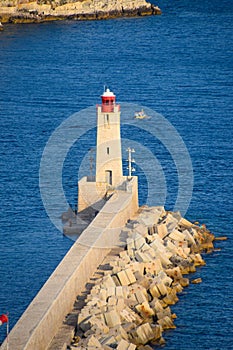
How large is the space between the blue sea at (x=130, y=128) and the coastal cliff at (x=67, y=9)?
123cm

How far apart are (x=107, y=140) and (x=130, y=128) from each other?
17.3m

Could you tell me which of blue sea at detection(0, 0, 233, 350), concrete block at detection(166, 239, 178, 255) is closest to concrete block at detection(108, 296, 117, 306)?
blue sea at detection(0, 0, 233, 350)

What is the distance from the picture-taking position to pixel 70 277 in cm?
3666

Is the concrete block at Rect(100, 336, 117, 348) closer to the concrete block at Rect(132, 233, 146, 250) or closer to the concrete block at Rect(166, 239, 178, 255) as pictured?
the concrete block at Rect(132, 233, 146, 250)

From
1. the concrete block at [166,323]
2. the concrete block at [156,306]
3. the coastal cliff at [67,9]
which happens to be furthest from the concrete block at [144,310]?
the coastal cliff at [67,9]

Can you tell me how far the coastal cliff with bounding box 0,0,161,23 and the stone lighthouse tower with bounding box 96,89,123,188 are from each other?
6296 cm

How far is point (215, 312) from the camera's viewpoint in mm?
38719

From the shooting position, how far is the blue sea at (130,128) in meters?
40.4

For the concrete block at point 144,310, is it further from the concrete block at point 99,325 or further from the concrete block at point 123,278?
the concrete block at point 99,325

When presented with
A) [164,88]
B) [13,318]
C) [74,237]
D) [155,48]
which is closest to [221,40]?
[155,48]

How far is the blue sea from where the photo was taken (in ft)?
133

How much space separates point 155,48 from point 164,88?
20.9 m

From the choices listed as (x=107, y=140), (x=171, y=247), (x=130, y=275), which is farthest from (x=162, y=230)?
(x=130, y=275)

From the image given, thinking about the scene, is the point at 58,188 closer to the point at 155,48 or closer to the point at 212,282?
the point at 212,282
